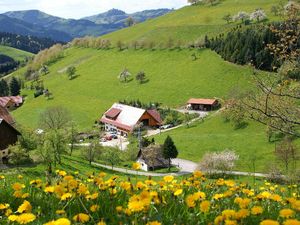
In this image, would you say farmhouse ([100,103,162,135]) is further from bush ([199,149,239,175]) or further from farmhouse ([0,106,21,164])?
farmhouse ([0,106,21,164])

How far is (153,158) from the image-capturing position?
205 feet

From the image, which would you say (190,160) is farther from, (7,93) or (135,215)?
(7,93)

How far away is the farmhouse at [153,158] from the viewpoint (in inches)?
2450

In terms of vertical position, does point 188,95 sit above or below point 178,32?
below

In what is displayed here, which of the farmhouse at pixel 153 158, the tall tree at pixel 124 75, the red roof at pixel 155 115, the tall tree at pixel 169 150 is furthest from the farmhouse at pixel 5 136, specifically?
the tall tree at pixel 124 75

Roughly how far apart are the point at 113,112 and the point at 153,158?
40484 millimetres

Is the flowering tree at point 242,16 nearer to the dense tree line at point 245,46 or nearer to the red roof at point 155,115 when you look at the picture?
the dense tree line at point 245,46

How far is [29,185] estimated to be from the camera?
6.04 m

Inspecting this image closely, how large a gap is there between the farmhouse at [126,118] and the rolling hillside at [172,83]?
5.84 m

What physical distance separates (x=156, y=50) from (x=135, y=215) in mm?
141677

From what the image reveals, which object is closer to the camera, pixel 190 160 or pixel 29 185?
pixel 29 185

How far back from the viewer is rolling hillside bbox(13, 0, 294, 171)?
236ft

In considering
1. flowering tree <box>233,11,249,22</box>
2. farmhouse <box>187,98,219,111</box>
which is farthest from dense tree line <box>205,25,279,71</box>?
flowering tree <box>233,11,249,22</box>

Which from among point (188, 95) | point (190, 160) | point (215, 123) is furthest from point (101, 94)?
point (190, 160)
